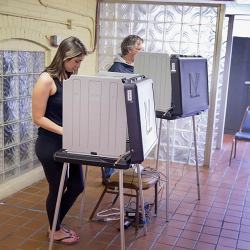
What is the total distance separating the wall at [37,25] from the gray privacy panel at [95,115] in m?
1.36

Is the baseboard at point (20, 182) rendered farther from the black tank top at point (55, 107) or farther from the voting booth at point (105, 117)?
the voting booth at point (105, 117)

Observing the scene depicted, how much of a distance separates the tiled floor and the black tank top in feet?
3.00

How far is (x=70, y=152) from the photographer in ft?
8.08

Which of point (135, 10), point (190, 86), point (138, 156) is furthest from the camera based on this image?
point (135, 10)

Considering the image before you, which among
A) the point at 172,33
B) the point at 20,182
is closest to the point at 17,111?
the point at 20,182

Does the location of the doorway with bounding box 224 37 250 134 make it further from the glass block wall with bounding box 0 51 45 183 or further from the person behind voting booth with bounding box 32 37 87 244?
the person behind voting booth with bounding box 32 37 87 244

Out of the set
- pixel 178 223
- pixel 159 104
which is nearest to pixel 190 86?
pixel 159 104

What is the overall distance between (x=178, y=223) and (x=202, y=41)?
2.33 m

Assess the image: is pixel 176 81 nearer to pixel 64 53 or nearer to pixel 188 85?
pixel 188 85

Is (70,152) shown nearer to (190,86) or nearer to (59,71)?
(59,71)

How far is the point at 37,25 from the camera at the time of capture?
152 inches

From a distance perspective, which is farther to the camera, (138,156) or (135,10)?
(135,10)

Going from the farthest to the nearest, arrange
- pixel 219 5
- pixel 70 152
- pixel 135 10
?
pixel 135 10
pixel 219 5
pixel 70 152

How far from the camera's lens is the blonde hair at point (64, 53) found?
257 centimetres
